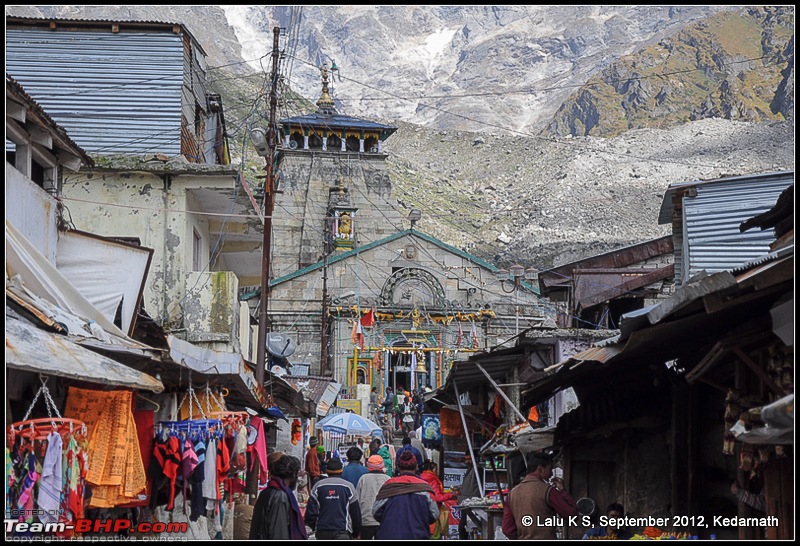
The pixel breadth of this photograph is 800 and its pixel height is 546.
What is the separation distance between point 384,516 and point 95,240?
20.7ft

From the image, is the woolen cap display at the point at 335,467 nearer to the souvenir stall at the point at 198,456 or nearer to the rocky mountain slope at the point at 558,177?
the souvenir stall at the point at 198,456

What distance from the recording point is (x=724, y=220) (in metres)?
16.1

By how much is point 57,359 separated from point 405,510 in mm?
3817

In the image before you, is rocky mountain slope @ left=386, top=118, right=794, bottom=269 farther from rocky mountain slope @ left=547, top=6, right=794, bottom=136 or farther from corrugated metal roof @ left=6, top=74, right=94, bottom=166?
corrugated metal roof @ left=6, top=74, right=94, bottom=166

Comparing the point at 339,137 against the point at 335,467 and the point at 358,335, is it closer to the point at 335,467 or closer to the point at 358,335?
the point at 358,335

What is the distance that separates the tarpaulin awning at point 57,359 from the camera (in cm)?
727

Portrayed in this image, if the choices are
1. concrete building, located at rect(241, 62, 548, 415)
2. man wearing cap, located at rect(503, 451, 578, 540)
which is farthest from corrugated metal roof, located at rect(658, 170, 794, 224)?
concrete building, located at rect(241, 62, 548, 415)

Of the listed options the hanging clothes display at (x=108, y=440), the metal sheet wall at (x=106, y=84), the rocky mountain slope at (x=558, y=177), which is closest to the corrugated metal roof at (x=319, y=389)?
the metal sheet wall at (x=106, y=84)

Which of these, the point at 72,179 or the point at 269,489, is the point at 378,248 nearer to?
the point at 72,179

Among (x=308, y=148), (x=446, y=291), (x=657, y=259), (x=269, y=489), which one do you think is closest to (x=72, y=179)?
(x=269, y=489)

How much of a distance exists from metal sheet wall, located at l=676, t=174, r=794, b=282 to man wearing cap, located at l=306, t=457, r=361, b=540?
6.92 m

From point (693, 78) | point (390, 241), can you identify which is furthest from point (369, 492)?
point (693, 78)

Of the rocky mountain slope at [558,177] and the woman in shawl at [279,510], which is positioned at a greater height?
the rocky mountain slope at [558,177]

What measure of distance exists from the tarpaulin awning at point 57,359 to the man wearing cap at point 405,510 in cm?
254
